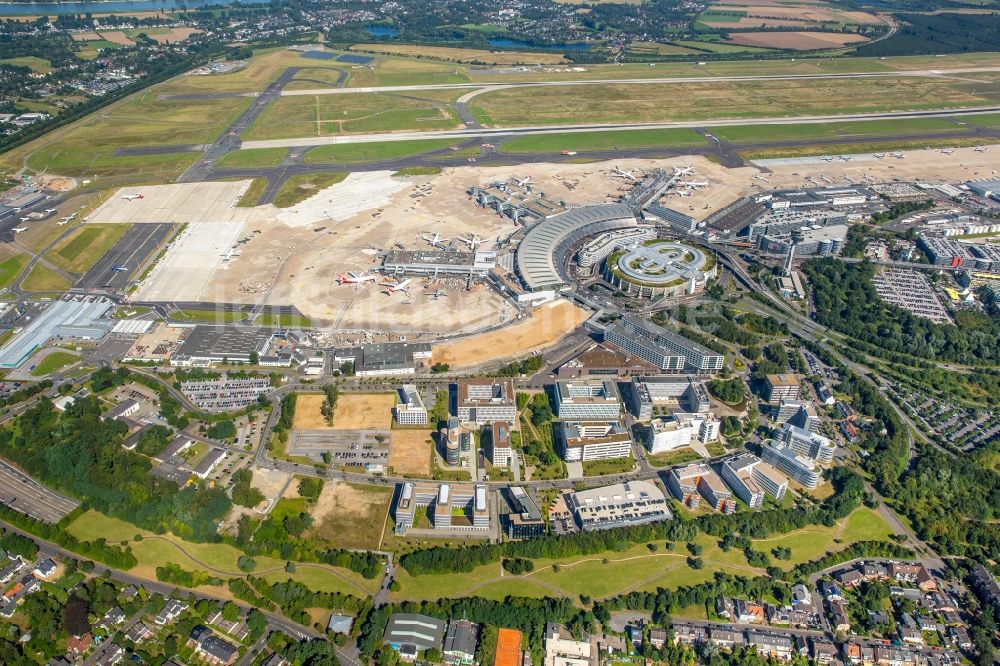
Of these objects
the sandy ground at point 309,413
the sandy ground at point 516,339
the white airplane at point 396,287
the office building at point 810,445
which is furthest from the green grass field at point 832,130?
the sandy ground at point 309,413

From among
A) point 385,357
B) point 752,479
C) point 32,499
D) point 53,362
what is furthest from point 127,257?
point 752,479

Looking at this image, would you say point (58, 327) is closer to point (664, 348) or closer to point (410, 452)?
point (410, 452)

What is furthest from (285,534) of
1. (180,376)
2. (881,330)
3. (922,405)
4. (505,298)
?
(881,330)

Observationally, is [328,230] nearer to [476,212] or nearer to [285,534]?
[476,212]

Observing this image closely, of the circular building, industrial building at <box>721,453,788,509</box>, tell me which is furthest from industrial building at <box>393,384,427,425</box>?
the circular building

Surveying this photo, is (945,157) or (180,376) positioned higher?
(945,157)
